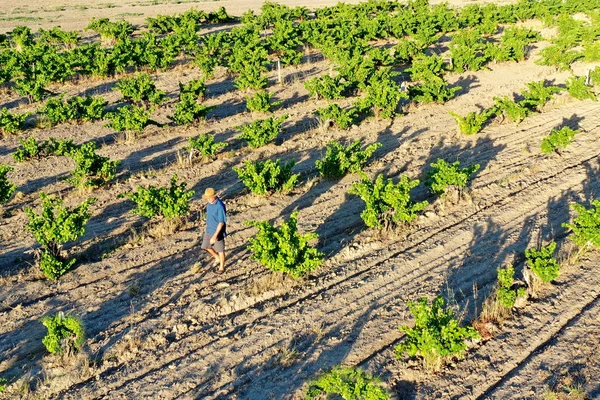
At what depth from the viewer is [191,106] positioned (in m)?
14.8

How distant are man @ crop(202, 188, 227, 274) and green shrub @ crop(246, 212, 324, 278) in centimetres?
55

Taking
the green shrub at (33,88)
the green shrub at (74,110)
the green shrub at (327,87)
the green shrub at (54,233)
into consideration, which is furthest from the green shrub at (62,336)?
the green shrub at (33,88)

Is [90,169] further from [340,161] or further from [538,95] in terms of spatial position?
[538,95]

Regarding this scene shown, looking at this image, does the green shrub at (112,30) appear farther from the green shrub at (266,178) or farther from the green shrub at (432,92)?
the green shrub at (266,178)

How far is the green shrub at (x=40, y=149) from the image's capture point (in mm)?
12398

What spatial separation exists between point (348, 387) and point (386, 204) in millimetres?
4315

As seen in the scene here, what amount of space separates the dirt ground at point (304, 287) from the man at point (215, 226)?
15.5 inches

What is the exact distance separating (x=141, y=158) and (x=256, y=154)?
9.09 feet

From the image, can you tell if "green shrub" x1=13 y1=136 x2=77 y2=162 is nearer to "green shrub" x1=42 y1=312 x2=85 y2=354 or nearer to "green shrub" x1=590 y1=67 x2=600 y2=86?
"green shrub" x1=42 y1=312 x2=85 y2=354

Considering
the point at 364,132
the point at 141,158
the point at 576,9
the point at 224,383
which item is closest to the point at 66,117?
the point at 141,158

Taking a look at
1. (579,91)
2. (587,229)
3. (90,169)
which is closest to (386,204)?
(587,229)

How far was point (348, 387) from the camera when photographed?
579 centimetres

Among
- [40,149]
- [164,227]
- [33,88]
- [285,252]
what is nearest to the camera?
[285,252]

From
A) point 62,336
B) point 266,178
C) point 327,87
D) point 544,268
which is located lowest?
point 544,268
